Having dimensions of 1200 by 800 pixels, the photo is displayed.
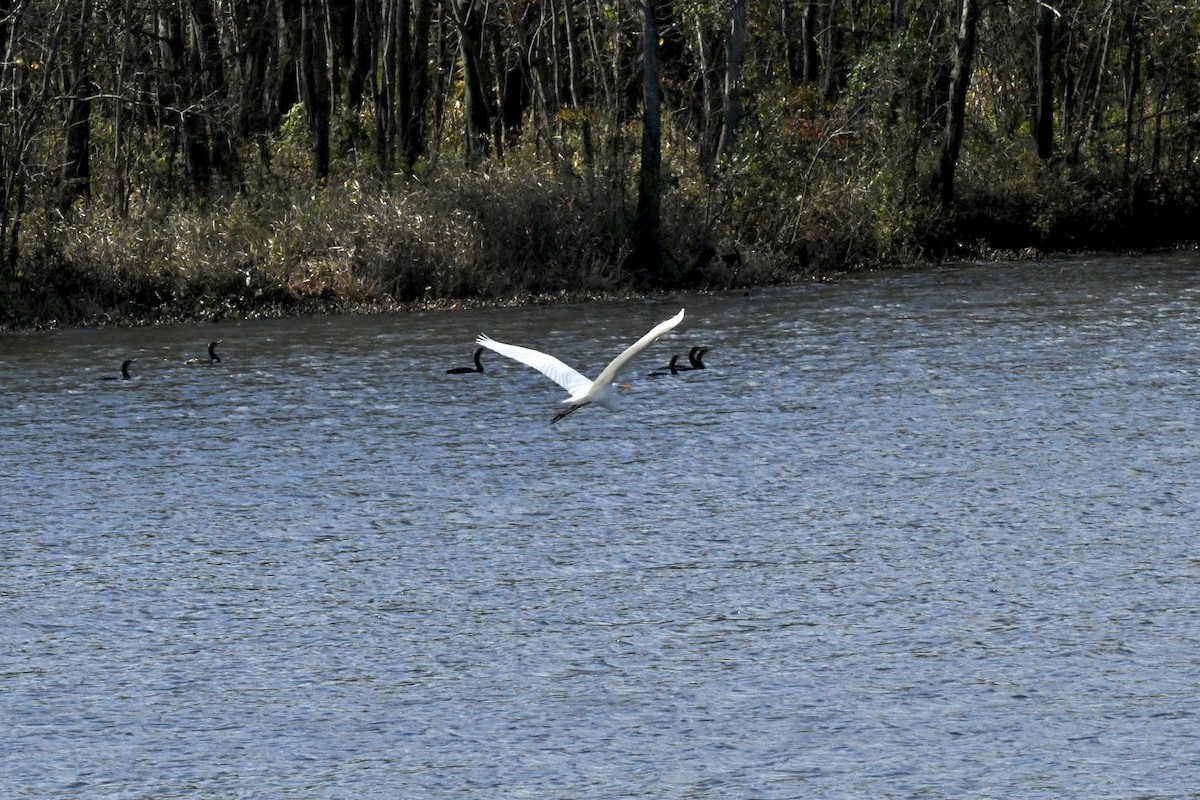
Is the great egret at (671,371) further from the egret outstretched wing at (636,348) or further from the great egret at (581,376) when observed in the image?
the egret outstretched wing at (636,348)

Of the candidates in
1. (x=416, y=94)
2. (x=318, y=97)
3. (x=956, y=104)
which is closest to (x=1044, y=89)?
(x=956, y=104)

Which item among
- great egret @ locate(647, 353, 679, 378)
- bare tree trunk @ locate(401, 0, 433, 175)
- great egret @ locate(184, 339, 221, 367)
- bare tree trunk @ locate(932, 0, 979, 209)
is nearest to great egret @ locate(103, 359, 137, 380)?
great egret @ locate(184, 339, 221, 367)

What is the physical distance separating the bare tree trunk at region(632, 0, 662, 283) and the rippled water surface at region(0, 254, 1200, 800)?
7.05 metres

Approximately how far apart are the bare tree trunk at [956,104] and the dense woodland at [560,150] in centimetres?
5

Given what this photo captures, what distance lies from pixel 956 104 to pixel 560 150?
6868mm

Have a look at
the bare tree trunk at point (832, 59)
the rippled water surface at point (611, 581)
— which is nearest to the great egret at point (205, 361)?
the rippled water surface at point (611, 581)

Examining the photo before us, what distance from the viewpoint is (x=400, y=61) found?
98.5ft

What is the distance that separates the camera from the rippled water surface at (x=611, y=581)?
7.02 m

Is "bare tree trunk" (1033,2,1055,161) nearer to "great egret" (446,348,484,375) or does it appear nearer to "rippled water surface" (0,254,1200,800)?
"rippled water surface" (0,254,1200,800)

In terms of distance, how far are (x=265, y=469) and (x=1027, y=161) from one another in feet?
67.6

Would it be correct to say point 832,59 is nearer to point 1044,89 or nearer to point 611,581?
point 1044,89

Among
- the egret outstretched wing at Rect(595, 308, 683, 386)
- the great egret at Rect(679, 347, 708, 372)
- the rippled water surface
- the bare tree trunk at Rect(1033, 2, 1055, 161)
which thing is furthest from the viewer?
the bare tree trunk at Rect(1033, 2, 1055, 161)

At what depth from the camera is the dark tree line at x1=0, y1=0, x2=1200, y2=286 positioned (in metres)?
25.9

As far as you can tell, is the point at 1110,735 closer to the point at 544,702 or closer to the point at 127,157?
the point at 544,702
